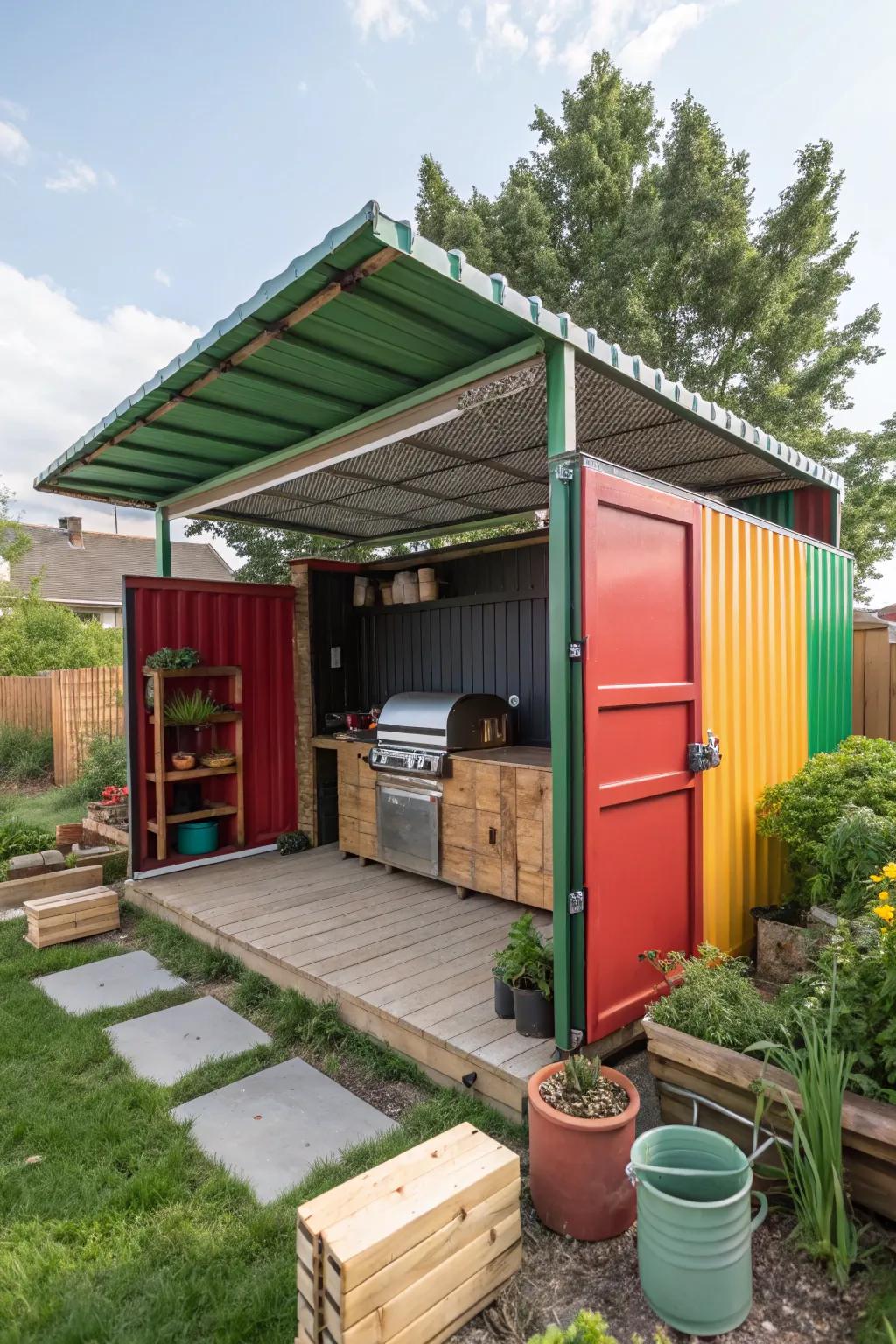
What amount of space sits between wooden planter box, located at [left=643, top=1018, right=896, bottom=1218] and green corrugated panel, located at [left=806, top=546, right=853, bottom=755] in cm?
258

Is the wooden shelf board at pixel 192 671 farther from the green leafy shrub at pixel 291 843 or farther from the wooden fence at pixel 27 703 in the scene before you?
the wooden fence at pixel 27 703

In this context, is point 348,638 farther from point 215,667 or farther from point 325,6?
point 325,6

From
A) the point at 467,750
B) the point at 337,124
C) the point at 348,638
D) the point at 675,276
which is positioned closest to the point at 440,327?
the point at 467,750

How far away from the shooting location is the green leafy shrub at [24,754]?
962 centimetres

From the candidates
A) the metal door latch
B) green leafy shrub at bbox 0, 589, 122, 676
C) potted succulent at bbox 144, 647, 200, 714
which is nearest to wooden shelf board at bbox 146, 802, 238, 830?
potted succulent at bbox 144, 647, 200, 714

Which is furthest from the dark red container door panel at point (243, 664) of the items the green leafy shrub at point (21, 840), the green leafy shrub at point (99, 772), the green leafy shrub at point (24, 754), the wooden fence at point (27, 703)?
the wooden fence at point (27, 703)

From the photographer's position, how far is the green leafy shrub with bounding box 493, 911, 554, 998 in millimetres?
2588

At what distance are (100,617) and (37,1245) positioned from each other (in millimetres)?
20941

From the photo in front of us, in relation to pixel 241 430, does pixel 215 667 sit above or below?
below

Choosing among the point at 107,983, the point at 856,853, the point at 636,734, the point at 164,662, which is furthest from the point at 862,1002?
the point at 164,662

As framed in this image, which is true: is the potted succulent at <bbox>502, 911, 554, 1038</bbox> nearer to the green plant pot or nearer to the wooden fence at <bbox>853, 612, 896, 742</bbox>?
the green plant pot

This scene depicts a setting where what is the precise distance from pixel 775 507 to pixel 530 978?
4011 millimetres

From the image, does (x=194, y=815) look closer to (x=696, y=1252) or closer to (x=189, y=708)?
(x=189, y=708)

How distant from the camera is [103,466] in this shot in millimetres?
4520
